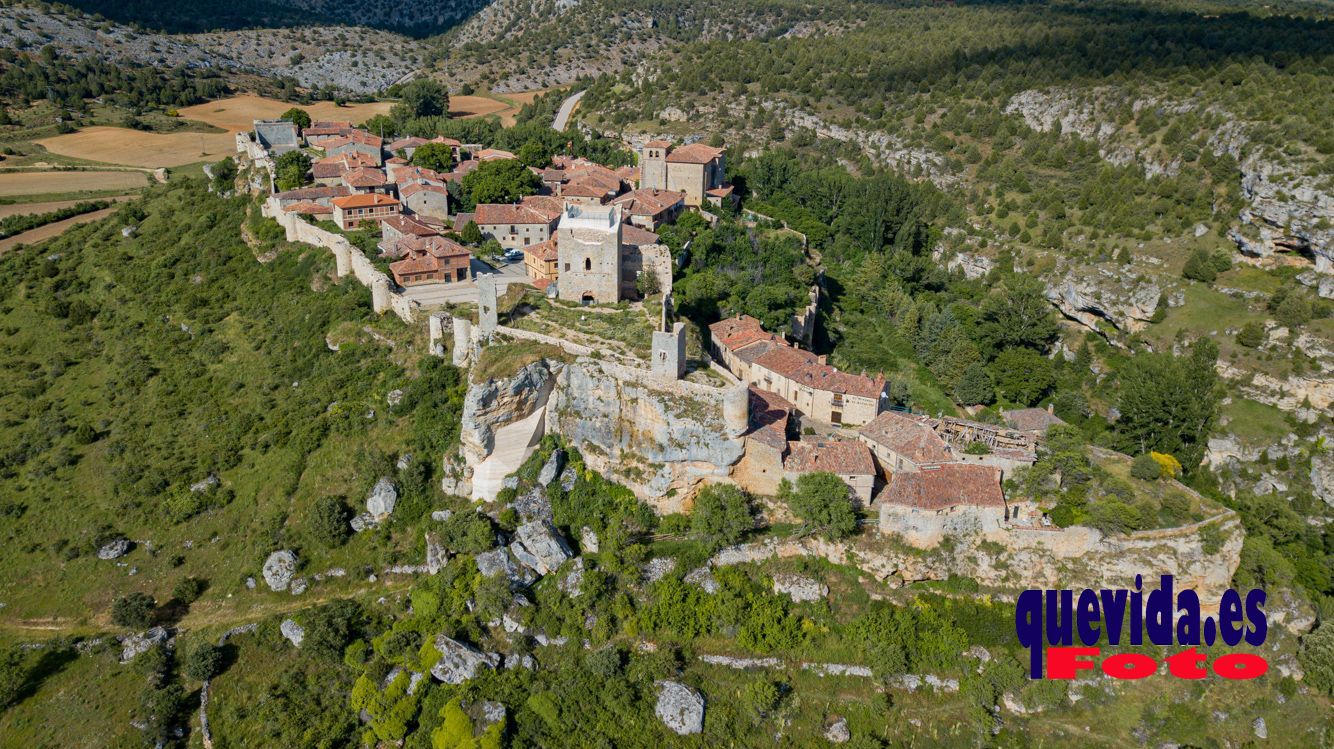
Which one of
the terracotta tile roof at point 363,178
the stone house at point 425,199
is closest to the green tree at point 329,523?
the stone house at point 425,199

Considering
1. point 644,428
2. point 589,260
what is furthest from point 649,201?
point 644,428

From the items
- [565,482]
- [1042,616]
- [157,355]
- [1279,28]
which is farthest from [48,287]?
[1279,28]

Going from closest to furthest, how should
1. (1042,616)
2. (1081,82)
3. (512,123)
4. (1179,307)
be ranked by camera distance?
(1042,616) → (1179,307) → (1081,82) → (512,123)

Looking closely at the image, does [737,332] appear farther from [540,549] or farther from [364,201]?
[364,201]

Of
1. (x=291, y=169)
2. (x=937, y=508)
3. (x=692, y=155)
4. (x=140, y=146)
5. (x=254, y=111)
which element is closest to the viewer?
(x=937, y=508)

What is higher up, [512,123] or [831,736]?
[512,123]

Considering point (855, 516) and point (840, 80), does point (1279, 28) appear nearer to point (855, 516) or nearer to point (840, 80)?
point (840, 80)

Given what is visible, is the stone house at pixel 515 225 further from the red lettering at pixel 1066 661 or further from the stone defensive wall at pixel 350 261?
the red lettering at pixel 1066 661
